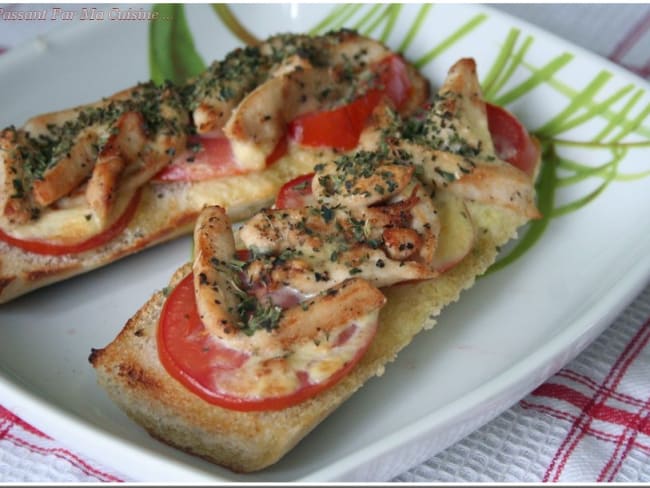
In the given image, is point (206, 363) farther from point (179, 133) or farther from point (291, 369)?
point (179, 133)

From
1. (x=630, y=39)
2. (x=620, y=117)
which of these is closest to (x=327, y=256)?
(x=620, y=117)

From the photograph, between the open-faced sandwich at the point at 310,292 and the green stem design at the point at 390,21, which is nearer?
the open-faced sandwich at the point at 310,292

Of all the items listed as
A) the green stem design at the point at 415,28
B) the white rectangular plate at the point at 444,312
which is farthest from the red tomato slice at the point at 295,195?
the green stem design at the point at 415,28

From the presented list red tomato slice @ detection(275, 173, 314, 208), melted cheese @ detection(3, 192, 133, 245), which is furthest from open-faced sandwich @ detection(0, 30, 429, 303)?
red tomato slice @ detection(275, 173, 314, 208)

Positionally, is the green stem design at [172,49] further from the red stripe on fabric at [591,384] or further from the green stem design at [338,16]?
the red stripe on fabric at [591,384]

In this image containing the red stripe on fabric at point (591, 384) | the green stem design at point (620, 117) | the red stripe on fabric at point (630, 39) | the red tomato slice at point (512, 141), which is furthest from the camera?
the red stripe on fabric at point (630, 39)
